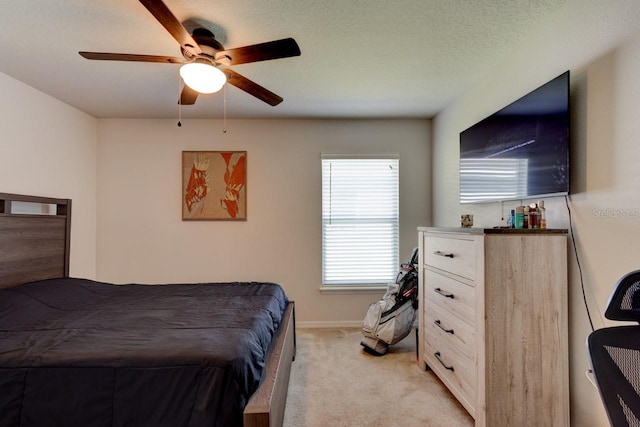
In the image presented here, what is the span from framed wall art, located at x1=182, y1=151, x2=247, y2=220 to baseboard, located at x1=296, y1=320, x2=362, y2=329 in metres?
1.46

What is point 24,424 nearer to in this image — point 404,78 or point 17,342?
point 17,342

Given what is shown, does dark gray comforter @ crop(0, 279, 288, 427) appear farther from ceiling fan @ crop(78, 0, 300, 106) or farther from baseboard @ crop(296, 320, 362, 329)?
baseboard @ crop(296, 320, 362, 329)

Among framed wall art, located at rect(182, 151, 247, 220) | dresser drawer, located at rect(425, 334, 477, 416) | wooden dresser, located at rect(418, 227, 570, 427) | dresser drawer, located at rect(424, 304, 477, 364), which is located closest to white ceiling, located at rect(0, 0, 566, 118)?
framed wall art, located at rect(182, 151, 247, 220)

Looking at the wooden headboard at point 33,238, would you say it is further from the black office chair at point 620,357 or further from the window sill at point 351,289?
the black office chair at point 620,357

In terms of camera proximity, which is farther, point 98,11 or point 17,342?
point 98,11

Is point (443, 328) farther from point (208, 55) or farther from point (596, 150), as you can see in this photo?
point (208, 55)

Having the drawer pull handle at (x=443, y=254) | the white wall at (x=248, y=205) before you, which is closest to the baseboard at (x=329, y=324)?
the white wall at (x=248, y=205)

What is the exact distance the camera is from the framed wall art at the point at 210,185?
3527mm

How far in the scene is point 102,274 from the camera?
11.5ft

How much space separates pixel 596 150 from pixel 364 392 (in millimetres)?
2008

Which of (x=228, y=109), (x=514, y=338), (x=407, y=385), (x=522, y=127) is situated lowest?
(x=407, y=385)

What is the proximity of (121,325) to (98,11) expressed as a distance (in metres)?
1.73

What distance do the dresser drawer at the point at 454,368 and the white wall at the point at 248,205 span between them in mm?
1286

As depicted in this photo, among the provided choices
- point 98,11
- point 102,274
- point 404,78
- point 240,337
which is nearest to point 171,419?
point 240,337
